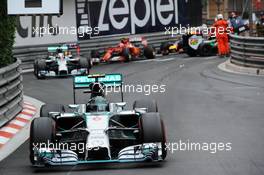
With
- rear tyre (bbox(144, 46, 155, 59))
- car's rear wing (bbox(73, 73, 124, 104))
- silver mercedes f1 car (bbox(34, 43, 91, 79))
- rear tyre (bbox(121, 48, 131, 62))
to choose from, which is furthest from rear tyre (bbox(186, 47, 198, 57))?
car's rear wing (bbox(73, 73, 124, 104))

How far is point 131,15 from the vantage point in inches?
1465

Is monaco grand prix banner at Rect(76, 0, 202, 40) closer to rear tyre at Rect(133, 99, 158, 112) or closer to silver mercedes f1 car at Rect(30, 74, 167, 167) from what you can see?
rear tyre at Rect(133, 99, 158, 112)

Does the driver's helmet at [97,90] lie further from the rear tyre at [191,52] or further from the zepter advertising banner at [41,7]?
the rear tyre at [191,52]

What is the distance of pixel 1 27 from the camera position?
16.4m

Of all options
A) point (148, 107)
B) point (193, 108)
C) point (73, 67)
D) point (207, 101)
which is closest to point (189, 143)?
point (148, 107)

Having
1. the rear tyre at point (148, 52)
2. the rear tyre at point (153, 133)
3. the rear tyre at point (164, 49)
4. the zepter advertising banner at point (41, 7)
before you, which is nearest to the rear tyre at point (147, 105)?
the rear tyre at point (153, 133)

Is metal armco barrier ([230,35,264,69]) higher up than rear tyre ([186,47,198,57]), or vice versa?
metal armco barrier ([230,35,264,69])

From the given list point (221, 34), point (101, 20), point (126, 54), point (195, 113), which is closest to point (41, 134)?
point (195, 113)

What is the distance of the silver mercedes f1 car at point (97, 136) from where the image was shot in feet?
35.3

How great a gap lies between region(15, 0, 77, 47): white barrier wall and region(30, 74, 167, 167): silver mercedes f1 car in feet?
69.1

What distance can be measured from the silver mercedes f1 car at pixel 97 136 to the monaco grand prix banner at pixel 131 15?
903 inches

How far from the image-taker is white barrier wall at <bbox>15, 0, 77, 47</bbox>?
109ft

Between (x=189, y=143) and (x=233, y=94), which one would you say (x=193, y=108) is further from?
(x=189, y=143)

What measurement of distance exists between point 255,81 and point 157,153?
11989 mm
